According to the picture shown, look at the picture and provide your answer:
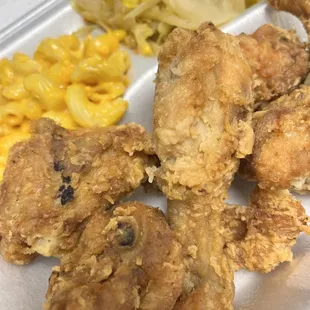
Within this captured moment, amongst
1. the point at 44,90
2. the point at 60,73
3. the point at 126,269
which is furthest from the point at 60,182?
the point at 60,73

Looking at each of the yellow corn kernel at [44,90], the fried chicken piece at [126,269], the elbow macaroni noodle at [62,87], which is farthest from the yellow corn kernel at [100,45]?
the fried chicken piece at [126,269]

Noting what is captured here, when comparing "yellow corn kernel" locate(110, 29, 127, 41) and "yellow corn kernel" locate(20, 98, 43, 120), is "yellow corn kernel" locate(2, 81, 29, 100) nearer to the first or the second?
"yellow corn kernel" locate(20, 98, 43, 120)

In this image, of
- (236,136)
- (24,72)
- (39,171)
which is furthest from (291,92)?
(24,72)

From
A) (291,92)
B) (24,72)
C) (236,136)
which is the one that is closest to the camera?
(236,136)

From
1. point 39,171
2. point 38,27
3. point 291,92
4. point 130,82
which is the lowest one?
point 291,92

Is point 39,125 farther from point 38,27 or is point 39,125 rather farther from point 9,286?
point 38,27

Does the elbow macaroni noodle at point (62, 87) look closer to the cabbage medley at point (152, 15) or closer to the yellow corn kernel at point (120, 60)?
the yellow corn kernel at point (120, 60)
